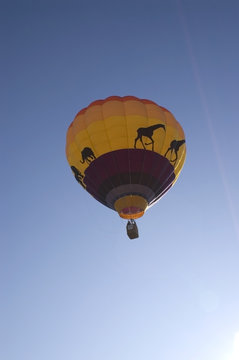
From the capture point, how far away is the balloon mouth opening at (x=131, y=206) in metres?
15.6

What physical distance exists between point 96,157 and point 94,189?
5.44 ft

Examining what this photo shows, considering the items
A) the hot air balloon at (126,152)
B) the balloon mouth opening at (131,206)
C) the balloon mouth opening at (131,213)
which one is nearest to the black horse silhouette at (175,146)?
the hot air balloon at (126,152)

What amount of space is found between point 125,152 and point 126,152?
5cm

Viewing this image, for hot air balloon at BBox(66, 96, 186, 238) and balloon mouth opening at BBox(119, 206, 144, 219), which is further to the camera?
hot air balloon at BBox(66, 96, 186, 238)

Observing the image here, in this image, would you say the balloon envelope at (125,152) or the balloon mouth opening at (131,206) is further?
the balloon envelope at (125,152)

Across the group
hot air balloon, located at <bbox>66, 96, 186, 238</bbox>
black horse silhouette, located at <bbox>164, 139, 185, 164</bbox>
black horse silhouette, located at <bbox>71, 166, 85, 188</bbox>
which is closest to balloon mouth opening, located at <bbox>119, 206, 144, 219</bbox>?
hot air balloon, located at <bbox>66, 96, 186, 238</bbox>

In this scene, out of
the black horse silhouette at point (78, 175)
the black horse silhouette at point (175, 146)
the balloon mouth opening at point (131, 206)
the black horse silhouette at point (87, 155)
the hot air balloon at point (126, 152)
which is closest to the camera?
the balloon mouth opening at point (131, 206)

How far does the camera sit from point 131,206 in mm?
15570

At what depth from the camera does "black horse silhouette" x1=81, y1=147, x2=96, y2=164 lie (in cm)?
1616

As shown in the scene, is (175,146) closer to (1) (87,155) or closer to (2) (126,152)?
(2) (126,152)

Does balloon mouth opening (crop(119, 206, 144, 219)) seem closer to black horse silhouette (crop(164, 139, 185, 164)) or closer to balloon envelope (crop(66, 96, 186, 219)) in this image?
balloon envelope (crop(66, 96, 186, 219))

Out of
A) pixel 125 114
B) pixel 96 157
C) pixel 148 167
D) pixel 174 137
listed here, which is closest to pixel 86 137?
pixel 96 157

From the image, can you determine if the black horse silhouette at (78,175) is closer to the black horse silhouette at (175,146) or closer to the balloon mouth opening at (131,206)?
the balloon mouth opening at (131,206)

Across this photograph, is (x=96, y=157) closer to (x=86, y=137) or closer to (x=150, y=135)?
(x=86, y=137)
